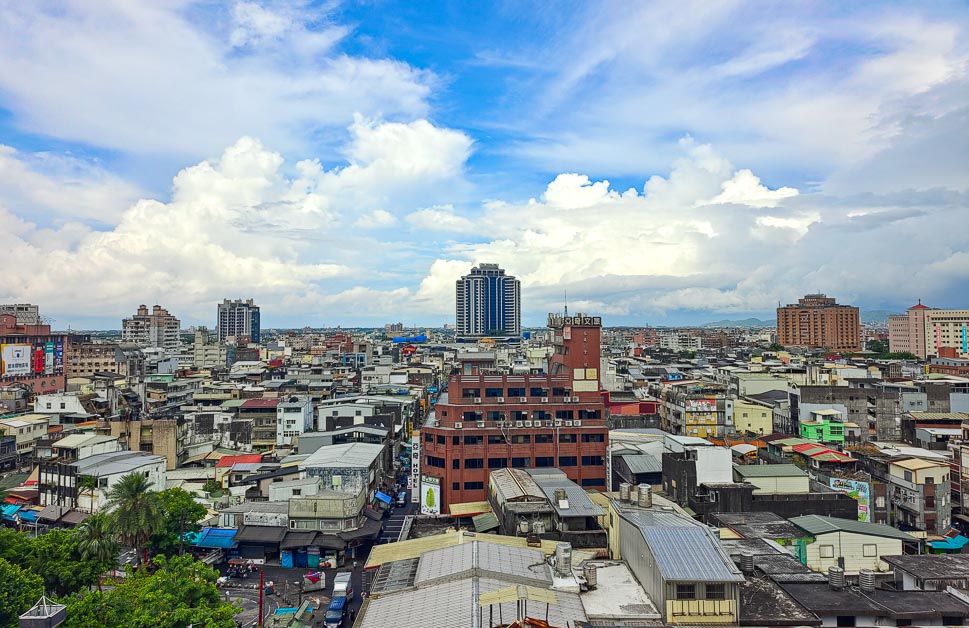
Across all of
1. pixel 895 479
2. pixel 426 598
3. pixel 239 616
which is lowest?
pixel 239 616

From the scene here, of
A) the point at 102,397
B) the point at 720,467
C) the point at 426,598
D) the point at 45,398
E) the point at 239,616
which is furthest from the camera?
the point at 102,397

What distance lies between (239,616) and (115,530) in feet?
32.8

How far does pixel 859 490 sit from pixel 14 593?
2324 inches

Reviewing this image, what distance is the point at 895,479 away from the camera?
56.7 m

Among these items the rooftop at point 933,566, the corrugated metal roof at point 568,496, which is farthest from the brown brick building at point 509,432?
the rooftop at point 933,566

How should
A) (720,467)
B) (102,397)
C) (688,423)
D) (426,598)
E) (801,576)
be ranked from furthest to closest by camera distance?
(102,397) < (688,423) < (720,467) < (801,576) < (426,598)

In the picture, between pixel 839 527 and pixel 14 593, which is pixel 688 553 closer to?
pixel 839 527

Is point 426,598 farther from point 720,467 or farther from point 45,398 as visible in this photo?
point 45,398

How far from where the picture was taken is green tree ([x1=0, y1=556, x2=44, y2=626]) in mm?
28062

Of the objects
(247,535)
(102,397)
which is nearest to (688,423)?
(247,535)

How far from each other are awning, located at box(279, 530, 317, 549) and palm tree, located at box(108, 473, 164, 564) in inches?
366

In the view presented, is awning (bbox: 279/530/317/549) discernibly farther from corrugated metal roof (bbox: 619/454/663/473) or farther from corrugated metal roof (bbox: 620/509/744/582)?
corrugated metal roof (bbox: 620/509/744/582)

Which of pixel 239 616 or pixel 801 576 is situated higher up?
pixel 801 576

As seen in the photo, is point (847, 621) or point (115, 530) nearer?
point (847, 621)
